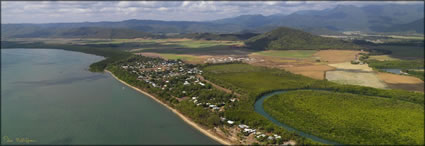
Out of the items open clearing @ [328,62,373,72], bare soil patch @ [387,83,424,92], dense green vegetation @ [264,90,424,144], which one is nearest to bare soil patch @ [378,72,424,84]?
bare soil patch @ [387,83,424,92]

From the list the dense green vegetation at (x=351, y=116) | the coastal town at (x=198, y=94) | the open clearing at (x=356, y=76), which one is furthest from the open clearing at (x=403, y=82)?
the coastal town at (x=198, y=94)

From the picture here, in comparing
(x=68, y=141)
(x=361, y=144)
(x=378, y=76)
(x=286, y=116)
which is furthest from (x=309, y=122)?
(x=378, y=76)

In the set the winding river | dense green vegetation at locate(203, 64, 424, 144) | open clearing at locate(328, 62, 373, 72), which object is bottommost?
the winding river

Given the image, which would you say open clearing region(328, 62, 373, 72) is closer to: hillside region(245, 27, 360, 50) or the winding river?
the winding river

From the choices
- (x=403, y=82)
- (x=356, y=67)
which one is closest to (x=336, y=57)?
(x=356, y=67)

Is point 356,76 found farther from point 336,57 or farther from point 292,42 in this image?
point 292,42
